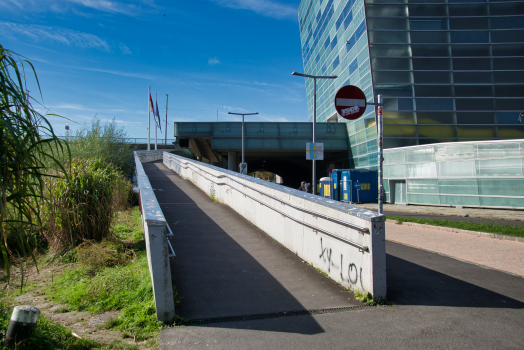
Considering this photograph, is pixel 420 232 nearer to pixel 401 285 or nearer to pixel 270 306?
pixel 401 285

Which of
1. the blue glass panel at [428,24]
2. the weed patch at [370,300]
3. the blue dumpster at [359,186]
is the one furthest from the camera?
the blue glass panel at [428,24]

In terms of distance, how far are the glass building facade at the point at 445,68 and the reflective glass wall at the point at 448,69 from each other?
64 mm

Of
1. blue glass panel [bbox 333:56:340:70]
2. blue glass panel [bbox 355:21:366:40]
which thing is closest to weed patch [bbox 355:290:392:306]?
blue glass panel [bbox 355:21:366:40]

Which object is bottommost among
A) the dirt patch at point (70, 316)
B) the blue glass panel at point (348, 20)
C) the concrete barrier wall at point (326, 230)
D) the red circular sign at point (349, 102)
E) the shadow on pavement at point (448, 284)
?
the dirt patch at point (70, 316)

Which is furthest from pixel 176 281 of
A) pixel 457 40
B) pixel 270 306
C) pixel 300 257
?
pixel 457 40

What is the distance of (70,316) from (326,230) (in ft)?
11.4

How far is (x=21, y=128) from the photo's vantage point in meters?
2.75

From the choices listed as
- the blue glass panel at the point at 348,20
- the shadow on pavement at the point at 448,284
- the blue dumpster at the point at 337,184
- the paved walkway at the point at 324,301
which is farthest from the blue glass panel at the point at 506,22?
the shadow on pavement at the point at 448,284

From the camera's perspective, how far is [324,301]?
4656 millimetres

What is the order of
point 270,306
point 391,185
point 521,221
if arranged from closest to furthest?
point 270,306 → point 521,221 → point 391,185

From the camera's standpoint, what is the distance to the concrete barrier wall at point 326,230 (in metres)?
4.55

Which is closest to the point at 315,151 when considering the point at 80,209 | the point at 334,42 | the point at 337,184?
the point at 337,184

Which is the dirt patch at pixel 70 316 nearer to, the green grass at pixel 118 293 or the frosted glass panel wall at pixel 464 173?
the green grass at pixel 118 293

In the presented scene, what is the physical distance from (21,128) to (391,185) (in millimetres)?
26009
